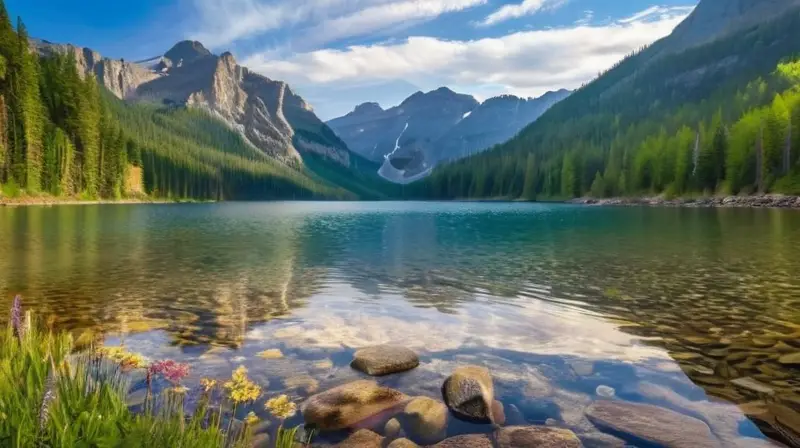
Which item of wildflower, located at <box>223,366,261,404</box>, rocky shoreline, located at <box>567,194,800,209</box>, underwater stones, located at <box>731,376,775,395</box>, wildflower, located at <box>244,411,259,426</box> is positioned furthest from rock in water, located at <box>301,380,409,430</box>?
rocky shoreline, located at <box>567,194,800,209</box>

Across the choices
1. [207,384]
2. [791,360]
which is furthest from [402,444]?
[791,360]

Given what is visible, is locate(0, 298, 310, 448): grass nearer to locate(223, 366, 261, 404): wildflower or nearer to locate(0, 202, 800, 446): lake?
locate(223, 366, 261, 404): wildflower

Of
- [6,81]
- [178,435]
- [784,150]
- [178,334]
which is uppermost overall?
[6,81]

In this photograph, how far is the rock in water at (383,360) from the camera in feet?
36.9

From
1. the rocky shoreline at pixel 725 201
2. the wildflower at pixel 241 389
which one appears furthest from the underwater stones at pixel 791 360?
the rocky shoreline at pixel 725 201

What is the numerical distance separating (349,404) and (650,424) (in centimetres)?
523

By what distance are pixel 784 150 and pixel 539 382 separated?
125401 millimetres

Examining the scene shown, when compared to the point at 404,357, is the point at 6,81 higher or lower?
higher

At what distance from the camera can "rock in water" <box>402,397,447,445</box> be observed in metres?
8.19

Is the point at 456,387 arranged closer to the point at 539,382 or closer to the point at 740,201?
the point at 539,382

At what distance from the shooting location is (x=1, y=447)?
461cm

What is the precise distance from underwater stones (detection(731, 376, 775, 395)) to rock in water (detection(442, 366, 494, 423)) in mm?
5098

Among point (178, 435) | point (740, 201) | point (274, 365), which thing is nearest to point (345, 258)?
point (274, 365)

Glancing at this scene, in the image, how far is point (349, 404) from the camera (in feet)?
29.3
